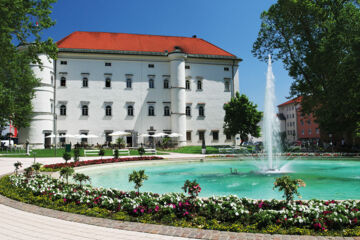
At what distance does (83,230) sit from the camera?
5113mm

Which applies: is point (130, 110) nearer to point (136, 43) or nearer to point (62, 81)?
point (62, 81)

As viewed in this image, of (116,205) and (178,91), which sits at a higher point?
(178,91)

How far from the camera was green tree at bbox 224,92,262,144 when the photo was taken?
36906 millimetres

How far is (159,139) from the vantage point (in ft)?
141

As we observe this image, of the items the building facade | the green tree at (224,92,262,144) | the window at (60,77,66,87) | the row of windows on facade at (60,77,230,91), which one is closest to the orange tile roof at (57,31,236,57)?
the window at (60,77,66,87)

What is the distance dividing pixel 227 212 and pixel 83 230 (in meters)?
2.82

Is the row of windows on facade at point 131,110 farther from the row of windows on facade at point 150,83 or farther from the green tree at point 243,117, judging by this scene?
the green tree at point 243,117

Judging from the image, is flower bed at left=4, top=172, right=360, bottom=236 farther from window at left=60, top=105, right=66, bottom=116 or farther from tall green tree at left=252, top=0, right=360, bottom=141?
window at left=60, top=105, right=66, bottom=116

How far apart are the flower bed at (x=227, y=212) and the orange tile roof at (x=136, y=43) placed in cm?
3935

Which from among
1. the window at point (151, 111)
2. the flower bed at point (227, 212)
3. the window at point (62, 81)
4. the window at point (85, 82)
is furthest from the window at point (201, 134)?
the flower bed at point (227, 212)

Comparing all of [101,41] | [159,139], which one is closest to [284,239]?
[159,139]

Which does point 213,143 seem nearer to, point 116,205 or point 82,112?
point 82,112

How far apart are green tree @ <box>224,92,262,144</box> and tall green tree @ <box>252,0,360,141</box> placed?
18.4ft

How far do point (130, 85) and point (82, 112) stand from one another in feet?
26.9
